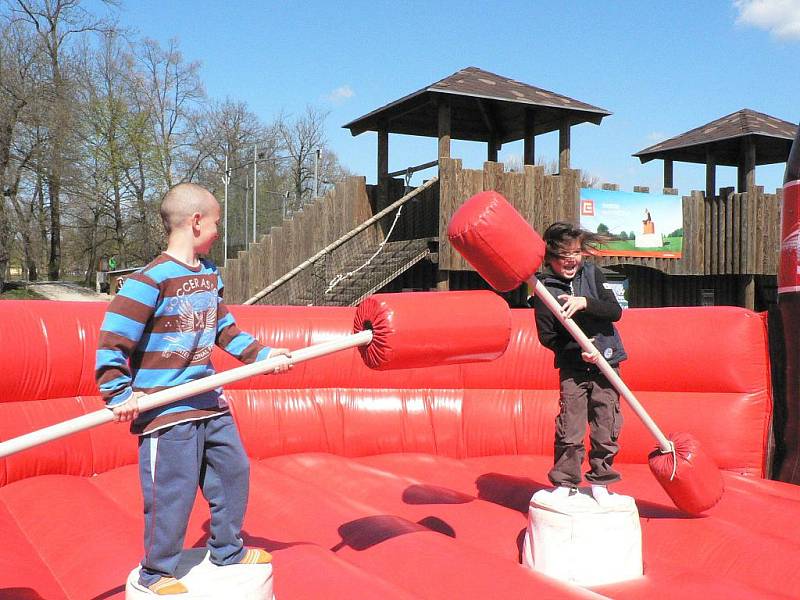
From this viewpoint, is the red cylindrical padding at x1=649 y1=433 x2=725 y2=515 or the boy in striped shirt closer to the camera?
the boy in striped shirt

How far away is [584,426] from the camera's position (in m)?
3.55

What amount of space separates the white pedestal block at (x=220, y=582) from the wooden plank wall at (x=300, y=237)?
10.4m

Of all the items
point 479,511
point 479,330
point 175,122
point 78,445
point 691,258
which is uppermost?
point 175,122

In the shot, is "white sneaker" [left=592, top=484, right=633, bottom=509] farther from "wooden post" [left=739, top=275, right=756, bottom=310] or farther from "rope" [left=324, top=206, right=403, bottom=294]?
"wooden post" [left=739, top=275, right=756, bottom=310]

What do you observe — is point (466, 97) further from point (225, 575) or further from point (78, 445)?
point (225, 575)

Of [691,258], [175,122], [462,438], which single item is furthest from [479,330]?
[175,122]

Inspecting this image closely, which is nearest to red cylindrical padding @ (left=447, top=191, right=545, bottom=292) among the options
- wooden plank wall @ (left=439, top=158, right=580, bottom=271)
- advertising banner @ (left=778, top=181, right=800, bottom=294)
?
advertising banner @ (left=778, top=181, right=800, bottom=294)

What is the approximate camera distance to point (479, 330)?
2.93m

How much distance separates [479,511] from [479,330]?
4.14 feet

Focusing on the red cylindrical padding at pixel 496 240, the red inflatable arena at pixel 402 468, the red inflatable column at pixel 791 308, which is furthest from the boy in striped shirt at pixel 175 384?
the red inflatable column at pixel 791 308

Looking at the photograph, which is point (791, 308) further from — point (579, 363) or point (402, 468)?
point (402, 468)

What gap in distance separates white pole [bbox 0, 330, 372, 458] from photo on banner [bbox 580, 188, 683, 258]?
1030 centimetres

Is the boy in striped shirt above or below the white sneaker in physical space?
above

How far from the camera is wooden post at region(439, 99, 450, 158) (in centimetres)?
1123
